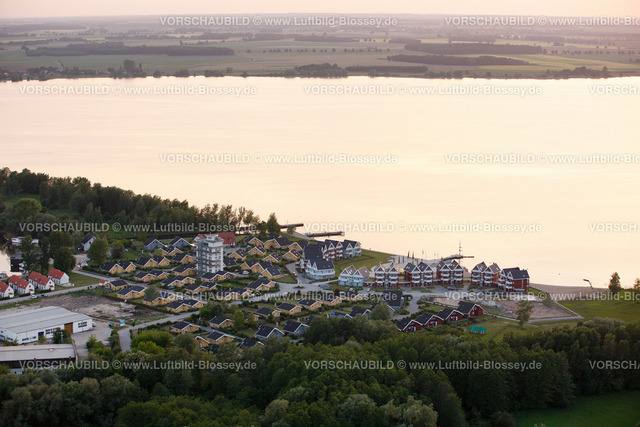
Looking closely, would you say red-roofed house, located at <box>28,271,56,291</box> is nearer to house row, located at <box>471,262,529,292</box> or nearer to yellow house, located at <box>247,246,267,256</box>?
yellow house, located at <box>247,246,267,256</box>

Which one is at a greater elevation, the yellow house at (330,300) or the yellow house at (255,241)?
the yellow house at (255,241)

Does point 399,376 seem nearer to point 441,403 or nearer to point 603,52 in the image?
point 441,403

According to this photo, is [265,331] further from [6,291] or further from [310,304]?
[6,291]

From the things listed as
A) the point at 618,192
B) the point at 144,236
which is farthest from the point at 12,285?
the point at 618,192

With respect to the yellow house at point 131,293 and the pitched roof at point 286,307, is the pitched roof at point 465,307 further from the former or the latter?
the yellow house at point 131,293

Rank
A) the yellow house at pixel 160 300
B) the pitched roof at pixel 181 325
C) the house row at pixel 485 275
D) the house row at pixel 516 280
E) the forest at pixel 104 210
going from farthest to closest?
the forest at pixel 104 210 < the house row at pixel 485 275 < the house row at pixel 516 280 < the yellow house at pixel 160 300 < the pitched roof at pixel 181 325

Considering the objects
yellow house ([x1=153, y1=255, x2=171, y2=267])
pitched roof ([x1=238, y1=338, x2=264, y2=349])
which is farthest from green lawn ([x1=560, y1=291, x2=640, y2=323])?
yellow house ([x1=153, y1=255, x2=171, y2=267])

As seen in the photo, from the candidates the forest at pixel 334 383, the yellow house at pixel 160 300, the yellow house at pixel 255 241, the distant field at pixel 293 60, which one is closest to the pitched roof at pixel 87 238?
the yellow house at pixel 255 241
